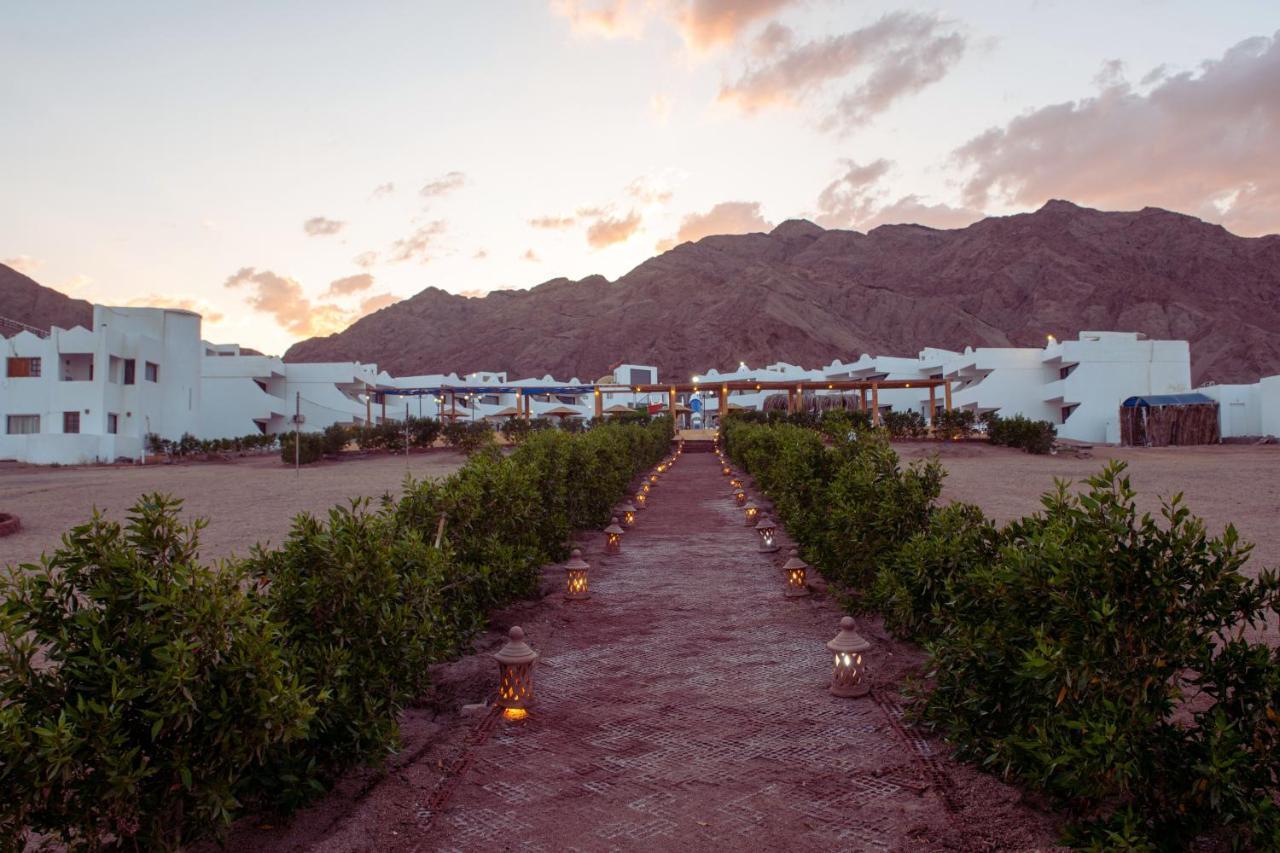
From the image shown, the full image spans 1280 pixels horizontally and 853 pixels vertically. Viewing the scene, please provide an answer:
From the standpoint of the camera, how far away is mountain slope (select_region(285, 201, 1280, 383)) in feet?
326

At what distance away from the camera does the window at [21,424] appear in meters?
28.3

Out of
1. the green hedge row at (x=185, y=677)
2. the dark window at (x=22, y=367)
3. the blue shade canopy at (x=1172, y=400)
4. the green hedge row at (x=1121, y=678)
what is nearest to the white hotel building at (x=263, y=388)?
the dark window at (x=22, y=367)

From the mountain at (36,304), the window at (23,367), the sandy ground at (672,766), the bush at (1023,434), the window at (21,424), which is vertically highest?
the mountain at (36,304)

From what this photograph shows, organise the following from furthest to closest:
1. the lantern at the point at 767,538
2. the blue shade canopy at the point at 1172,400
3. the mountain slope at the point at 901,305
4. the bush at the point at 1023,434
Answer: the mountain slope at the point at 901,305 < the blue shade canopy at the point at 1172,400 < the bush at the point at 1023,434 < the lantern at the point at 767,538

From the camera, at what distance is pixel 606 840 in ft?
10.1

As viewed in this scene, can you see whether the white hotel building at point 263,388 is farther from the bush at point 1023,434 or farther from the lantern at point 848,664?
the lantern at point 848,664

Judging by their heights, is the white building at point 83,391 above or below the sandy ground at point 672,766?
above

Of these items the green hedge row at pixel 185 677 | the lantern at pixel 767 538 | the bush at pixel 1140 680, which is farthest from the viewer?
the lantern at pixel 767 538

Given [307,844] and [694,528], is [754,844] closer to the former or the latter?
[307,844]

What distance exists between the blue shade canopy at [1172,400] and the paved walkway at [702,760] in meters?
31.0

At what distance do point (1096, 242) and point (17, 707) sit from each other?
460 feet

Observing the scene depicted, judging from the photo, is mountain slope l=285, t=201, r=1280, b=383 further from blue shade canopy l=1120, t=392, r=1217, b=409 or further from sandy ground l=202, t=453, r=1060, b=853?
sandy ground l=202, t=453, r=1060, b=853

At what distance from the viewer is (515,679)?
176 inches

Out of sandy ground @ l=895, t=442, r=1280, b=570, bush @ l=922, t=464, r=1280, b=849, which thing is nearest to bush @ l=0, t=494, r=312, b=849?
bush @ l=922, t=464, r=1280, b=849
